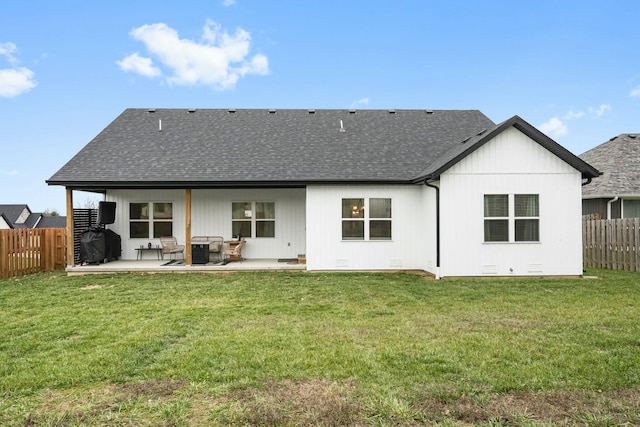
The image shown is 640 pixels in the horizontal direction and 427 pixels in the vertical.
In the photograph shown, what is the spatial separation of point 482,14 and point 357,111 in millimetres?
7877

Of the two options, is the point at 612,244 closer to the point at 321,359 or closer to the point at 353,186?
the point at 353,186

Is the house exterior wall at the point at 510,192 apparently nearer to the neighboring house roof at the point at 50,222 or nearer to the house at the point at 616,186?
the house at the point at 616,186

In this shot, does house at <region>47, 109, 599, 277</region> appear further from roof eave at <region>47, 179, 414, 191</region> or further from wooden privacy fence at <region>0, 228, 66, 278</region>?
wooden privacy fence at <region>0, 228, 66, 278</region>

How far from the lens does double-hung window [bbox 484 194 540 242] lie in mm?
10227

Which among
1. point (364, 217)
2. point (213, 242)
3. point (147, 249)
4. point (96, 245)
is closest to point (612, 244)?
point (364, 217)

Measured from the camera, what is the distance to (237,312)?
645cm

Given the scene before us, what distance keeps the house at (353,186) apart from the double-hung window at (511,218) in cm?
3

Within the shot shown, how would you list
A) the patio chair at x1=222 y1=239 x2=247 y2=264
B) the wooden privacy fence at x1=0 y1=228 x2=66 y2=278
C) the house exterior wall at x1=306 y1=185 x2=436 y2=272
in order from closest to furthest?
the wooden privacy fence at x1=0 y1=228 x2=66 y2=278 < the house exterior wall at x1=306 y1=185 x2=436 y2=272 < the patio chair at x1=222 y1=239 x2=247 y2=264

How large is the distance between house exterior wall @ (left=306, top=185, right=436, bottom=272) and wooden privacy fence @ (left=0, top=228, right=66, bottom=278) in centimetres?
837

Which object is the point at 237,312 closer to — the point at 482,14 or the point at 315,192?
the point at 315,192

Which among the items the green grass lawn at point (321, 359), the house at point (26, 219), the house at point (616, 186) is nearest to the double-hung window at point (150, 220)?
the green grass lawn at point (321, 359)

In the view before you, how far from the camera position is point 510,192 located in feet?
33.3

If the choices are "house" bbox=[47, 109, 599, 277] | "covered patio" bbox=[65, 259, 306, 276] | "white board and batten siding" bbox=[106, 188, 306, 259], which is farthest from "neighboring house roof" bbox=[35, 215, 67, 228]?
"covered patio" bbox=[65, 259, 306, 276]

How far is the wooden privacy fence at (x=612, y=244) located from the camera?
11.3 meters
